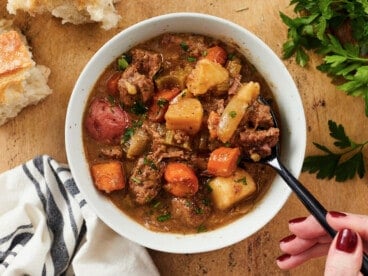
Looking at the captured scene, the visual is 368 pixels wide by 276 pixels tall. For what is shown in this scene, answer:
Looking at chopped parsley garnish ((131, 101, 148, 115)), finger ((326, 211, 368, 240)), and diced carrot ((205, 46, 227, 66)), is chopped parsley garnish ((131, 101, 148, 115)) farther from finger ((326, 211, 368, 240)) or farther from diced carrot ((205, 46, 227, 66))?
finger ((326, 211, 368, 240))

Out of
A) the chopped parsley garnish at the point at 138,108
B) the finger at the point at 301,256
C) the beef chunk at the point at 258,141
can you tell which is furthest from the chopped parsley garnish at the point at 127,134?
the finger at the point at 301,256

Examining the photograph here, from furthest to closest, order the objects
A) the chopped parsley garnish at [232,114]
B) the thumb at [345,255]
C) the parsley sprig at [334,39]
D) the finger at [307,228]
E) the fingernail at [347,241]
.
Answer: the parsley sprig at [334,39], the finger at [307,228], the chopped parsley garnish at [232,114], the fingernail at [347,241], the thumb at [345,255]

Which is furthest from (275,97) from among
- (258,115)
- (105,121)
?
(105,121)

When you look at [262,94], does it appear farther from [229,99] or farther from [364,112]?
[364,112]

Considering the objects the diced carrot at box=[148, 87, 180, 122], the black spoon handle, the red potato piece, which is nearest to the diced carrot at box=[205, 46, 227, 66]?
the diced carrot at box=[148, 87, 180, 122]

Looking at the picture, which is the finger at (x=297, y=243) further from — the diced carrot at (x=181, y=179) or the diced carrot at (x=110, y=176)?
the diced carrot at (x=110, y=176)

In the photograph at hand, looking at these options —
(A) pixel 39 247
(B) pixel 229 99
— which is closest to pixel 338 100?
(B) pixel 229 99
